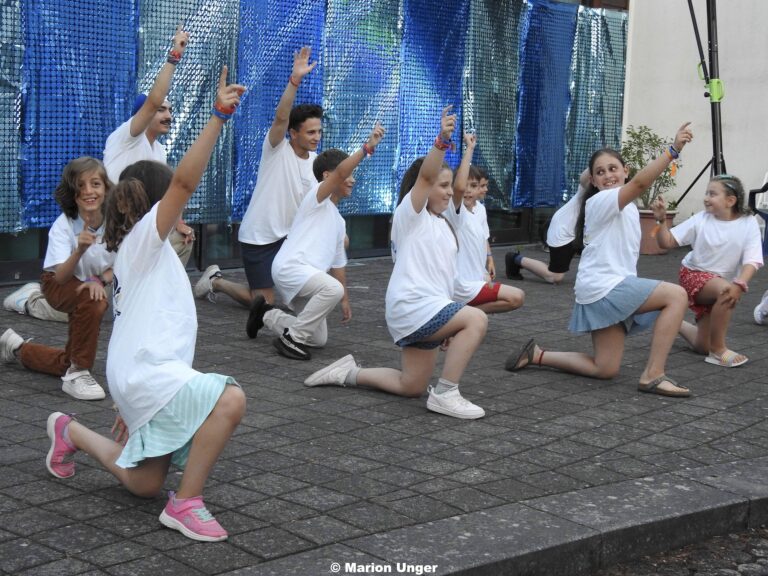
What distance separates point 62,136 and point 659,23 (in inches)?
361

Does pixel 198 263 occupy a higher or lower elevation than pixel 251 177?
lower

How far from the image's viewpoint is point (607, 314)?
272 inches

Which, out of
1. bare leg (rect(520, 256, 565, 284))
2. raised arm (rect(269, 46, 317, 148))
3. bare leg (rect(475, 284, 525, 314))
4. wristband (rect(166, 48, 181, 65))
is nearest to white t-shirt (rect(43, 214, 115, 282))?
wristband (rect(166, 48, 181, 65))

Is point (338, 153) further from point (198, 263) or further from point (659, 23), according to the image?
point (659, 23)

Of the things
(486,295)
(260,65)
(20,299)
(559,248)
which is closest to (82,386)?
(20,299)

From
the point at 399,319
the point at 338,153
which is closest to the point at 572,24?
the point at 338,153

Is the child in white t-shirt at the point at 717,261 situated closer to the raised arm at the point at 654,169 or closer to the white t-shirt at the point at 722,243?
the white t-shirt at the point at 722,243

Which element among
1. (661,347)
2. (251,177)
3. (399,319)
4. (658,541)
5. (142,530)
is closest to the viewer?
(142,530)

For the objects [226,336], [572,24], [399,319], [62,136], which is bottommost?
[226,336]

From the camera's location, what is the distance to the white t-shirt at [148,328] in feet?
13.8

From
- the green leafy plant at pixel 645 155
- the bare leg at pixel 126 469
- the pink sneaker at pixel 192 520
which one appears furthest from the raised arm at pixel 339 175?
the green leafy plant at pixel 645 155

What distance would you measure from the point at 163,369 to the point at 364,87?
7.68 m

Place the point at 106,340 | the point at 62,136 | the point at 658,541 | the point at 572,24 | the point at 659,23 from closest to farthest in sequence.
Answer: the point at 658,541 → the point at 106,340 → the point at 62,136 → the point at 572,24 → the point at 659,23

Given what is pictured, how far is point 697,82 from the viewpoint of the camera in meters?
15.4
